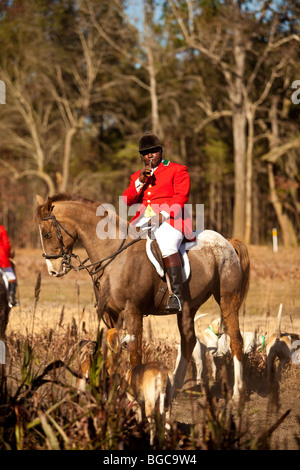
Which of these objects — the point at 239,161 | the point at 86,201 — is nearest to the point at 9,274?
the point at 86,201

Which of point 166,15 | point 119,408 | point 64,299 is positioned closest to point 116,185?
point 166,15

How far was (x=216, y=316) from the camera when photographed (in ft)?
36.0

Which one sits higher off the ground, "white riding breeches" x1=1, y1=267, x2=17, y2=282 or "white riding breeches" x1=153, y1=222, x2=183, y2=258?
"white riding breeches" x1=153, y1=222, x2=183, y2=258

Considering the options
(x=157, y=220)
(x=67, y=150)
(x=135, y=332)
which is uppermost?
(x=67, y=150)

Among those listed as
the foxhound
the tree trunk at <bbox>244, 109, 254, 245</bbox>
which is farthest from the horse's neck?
the tree trunk at <bbox>244, 109, 254, 245</bbox>

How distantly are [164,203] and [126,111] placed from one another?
100 ft

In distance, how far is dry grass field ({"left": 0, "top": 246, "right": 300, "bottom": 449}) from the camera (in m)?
4.50

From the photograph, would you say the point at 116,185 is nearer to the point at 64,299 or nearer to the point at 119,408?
the point at 64,299

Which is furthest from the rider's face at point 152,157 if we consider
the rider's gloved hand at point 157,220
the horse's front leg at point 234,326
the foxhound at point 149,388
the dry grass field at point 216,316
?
the foxhound at point 149,388

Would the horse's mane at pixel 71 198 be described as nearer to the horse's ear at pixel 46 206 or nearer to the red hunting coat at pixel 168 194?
the horse's ear at pixel 46 206

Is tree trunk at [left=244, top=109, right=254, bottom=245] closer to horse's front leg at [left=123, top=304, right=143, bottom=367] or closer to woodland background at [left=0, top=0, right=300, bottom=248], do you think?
woodland background at [left=0, top=0, right=300, bottom=248]

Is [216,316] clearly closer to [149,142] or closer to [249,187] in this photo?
[149,142]

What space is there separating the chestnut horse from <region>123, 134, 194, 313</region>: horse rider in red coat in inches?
9.0
